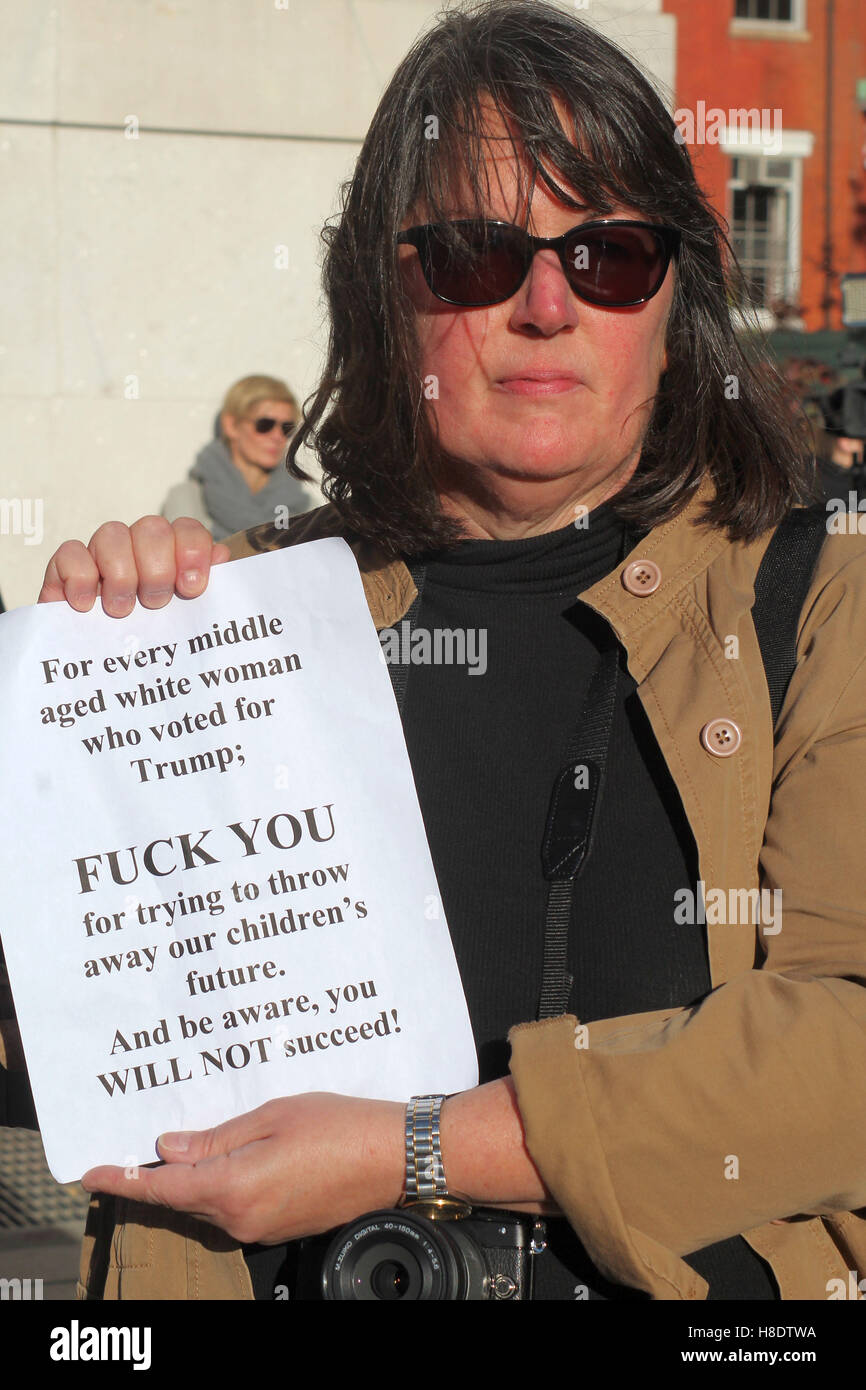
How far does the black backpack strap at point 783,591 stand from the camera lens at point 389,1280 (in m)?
0.66

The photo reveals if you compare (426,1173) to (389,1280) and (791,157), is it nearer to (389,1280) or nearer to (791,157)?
(389,1280)

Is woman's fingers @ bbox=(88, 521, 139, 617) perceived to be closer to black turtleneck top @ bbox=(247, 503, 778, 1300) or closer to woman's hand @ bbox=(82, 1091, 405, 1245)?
black turtleneck top @ bbox=(247, 503, 778, 1300)

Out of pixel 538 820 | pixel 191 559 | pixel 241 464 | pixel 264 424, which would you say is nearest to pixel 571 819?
pixel 538 820

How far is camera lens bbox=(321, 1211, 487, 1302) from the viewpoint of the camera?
138cm

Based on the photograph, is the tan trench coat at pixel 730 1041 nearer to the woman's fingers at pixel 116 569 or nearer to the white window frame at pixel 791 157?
the woman's fingers at pixel 116 569

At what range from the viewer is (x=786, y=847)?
149 cm

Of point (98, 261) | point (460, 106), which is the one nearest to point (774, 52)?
point (98, 261)

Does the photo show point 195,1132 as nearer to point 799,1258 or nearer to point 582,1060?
point 582,1060

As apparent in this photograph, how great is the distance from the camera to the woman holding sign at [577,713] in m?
1.39

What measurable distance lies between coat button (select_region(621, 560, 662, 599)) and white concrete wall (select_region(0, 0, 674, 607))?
14.7 ft

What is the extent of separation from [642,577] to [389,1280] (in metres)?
0.81

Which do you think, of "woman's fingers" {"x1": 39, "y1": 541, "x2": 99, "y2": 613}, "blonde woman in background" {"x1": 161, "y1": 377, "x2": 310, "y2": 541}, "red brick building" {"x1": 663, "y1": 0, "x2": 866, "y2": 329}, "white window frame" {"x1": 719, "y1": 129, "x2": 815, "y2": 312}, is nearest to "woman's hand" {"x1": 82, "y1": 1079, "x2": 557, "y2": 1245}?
"woman's fingers" {"x1": 39, "y1": 541, "x2": 99, "y2": 613}

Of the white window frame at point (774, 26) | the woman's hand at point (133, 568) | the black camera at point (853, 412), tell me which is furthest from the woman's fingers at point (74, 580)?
the white window frame at point (774, 26)
